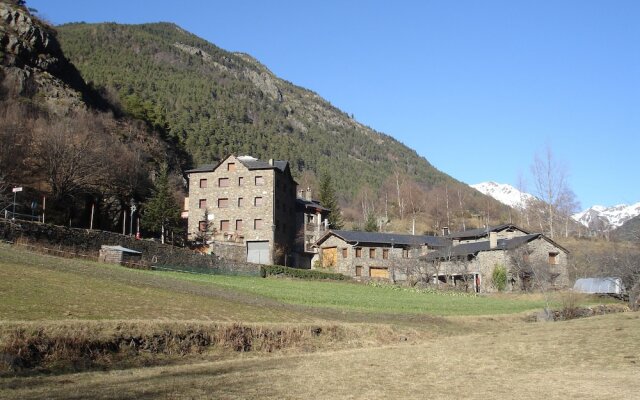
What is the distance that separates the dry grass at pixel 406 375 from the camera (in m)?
10.9

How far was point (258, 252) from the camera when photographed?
66812 mm

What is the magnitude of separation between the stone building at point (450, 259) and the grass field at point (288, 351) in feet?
107

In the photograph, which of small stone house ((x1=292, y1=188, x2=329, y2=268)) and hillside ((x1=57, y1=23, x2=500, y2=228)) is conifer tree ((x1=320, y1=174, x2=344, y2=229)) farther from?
hillside ((x1=57, y1=23, x2=500, y2=228))

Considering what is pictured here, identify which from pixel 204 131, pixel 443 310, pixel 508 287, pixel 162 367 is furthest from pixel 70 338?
pixel 204 131

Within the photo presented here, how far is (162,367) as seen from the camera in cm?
1514

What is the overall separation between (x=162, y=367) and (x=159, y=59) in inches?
7458

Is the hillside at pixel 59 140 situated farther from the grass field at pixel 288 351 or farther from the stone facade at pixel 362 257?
the stone facade at pixel 362 257

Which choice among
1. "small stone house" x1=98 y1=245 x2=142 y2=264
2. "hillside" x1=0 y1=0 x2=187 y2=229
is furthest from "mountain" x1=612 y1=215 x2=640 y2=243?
"hillside" x1=0 y1=0 x2=187 y2=229

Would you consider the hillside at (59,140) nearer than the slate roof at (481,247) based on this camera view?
Yes

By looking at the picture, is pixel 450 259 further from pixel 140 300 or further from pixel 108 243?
pixel 140 300

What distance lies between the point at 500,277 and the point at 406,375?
49344 millimetres

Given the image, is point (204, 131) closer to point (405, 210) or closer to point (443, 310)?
point (405, 210)

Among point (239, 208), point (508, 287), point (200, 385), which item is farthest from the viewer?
point (239, 208)

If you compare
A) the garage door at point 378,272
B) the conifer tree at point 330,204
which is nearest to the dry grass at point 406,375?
the garage door at point 378,272
